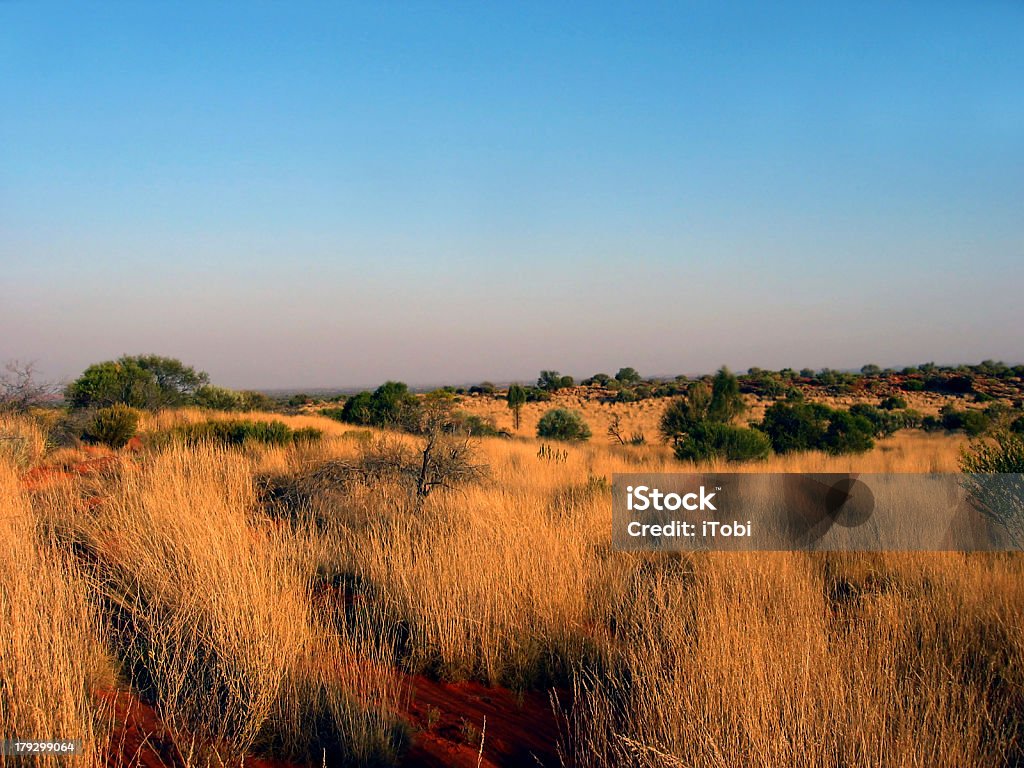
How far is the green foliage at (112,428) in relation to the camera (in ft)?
45.8

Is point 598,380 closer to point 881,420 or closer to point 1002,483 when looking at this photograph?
point 881,420

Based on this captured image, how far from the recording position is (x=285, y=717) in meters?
3.70

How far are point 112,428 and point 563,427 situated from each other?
1527 cm

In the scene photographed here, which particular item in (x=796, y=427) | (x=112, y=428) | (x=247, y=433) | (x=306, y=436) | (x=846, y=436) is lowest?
(x=846, y=436)

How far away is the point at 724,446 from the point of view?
16281 millimetres

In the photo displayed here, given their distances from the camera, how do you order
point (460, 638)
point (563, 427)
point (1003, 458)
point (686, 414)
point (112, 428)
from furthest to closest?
1. point (563, 427)
2. point (686, 414)
3. point (112, 428)
4. point (1003, 458)
5. point (460, 638)

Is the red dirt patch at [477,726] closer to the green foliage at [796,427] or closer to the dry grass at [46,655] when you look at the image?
the dry grass at [46,655]

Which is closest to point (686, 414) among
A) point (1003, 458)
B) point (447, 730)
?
point (1003, 458)

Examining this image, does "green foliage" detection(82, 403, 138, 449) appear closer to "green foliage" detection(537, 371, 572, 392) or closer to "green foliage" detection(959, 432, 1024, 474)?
"green foliage" detection(959, 432, 1024, 474)

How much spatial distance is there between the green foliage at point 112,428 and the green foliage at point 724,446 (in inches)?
497

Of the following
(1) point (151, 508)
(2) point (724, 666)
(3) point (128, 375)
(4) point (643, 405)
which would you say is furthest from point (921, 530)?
(4) point (643, 405)

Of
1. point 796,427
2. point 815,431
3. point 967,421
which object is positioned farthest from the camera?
point 967,421

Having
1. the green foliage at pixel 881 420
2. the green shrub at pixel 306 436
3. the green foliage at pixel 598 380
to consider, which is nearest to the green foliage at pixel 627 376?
the green foliage at pixel 598 380

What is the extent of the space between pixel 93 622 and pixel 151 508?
Answer: 204 cm
